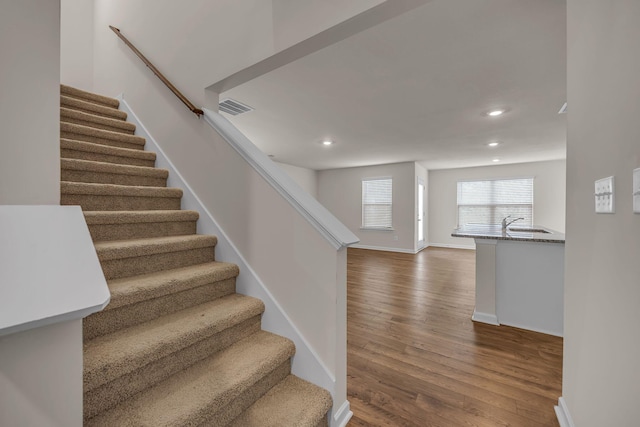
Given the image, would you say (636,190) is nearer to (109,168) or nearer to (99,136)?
(109,168)

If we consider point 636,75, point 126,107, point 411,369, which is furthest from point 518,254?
point 126,107

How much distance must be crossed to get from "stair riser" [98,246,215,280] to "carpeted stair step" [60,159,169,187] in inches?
33.9

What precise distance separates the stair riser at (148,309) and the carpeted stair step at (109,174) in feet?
3.84

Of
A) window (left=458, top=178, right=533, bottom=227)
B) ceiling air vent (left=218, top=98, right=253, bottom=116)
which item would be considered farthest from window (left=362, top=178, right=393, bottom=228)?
ceiling air vent (left=218, top=98, right=253, bottom=116)

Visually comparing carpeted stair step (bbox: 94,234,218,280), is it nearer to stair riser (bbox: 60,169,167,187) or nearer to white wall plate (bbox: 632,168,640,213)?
stair riser (bbox: 60,169,167,187)

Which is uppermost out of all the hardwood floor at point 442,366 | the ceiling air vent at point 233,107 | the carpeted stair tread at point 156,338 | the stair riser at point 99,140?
the ceiling air vent at point 233,107

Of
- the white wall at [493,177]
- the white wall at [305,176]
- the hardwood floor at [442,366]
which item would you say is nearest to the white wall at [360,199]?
the white wall at [305,176]

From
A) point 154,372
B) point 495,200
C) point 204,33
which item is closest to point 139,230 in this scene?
point 154,372

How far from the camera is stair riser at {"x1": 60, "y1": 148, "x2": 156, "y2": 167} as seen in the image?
1.97m

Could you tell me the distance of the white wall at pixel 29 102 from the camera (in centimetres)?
86

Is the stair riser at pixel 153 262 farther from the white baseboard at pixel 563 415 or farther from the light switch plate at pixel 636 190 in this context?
the white baseboard at pixel 563 415

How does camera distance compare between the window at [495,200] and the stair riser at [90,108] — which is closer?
the stair riser at [90,108]

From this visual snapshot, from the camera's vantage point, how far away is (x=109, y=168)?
196cm

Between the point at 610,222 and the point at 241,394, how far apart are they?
1.61 m
